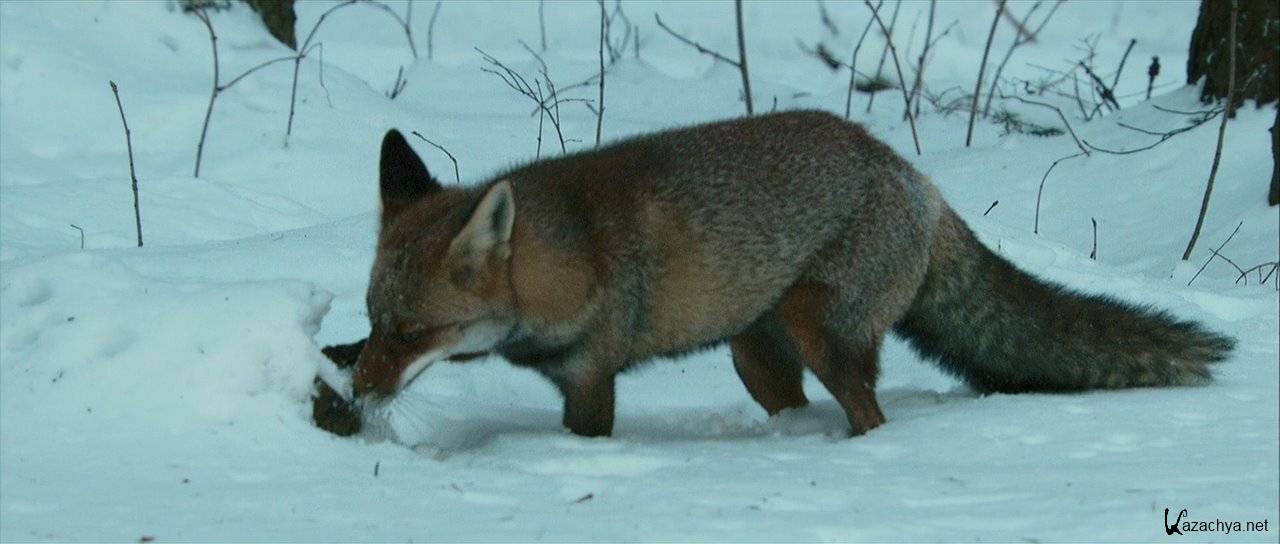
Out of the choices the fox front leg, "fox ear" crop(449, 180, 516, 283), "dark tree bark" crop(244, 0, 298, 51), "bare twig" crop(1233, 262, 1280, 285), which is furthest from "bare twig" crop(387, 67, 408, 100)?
"fox ear" crop(449, 180, 516, 283)

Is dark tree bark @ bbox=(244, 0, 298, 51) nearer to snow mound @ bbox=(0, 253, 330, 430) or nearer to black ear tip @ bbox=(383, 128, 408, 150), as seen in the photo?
black ear tip @ bbox=(383, 128, 408, 150)

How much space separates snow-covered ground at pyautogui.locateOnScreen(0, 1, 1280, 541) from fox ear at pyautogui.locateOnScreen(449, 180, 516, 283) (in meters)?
0.50

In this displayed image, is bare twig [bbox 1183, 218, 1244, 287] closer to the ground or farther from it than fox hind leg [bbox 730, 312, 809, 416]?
farther from it

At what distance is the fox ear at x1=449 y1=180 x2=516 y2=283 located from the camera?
454 cm

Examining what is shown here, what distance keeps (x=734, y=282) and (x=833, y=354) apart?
447 mm

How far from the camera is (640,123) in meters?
11.1

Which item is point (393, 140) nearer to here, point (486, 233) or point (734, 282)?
point (486, 233)

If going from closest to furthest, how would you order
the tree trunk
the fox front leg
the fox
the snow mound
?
1. the snow mound
2. the fox
3. the fox front leg
4. the tree trunk

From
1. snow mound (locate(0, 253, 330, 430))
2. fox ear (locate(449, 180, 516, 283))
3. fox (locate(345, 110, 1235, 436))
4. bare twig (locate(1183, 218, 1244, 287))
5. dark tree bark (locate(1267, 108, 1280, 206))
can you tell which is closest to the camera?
snow mound (locate(0, 253, 330, 430))

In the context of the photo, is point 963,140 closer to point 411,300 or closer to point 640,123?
point 640,123

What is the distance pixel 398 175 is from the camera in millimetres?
5117

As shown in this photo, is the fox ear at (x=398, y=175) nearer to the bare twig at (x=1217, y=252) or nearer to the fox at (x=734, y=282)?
the fox at (x=734, y=282)

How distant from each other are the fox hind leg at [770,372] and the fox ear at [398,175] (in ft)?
4.63

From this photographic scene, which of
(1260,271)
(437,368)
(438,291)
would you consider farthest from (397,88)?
(438,291)
